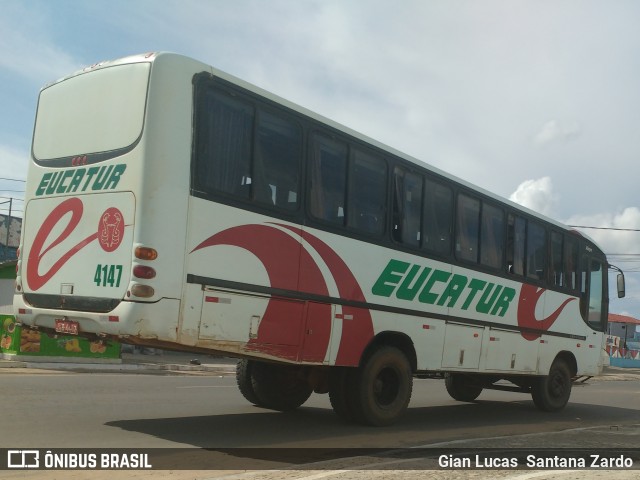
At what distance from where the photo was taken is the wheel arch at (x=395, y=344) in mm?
9258

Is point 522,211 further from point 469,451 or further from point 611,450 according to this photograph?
point 469,451

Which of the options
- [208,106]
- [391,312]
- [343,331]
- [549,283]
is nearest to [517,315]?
[549,283]

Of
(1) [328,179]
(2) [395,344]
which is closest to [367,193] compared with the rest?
(1) [328,179]

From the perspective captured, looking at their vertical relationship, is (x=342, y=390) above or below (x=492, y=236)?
below

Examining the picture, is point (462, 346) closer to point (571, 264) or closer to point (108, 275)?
point (571, 264)

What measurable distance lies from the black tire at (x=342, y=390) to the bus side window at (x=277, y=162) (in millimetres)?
2443

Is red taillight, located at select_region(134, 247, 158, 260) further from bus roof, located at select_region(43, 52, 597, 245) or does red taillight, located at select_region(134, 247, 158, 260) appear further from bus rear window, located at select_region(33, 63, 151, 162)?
bus roof, located at select_region(43, 52, 597, 245)

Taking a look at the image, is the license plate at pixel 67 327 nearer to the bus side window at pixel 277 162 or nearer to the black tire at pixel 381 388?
the bus side window at pixel 277 162

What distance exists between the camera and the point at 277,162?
800 centimetres

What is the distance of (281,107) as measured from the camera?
8.07m

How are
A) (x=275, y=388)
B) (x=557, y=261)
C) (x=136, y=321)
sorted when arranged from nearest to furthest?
1. (x=136, y=321)
2. (x=275, y=388)
3. (x=557, y=261)

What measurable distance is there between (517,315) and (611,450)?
4268mm

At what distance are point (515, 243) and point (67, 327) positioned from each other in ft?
26.1

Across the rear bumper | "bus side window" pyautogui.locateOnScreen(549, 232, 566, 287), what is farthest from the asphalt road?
"bus side window" pyautogui.locateOnScreen(549, 232, 566, 287)
